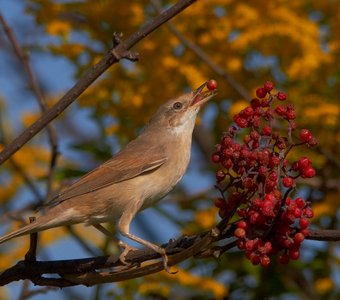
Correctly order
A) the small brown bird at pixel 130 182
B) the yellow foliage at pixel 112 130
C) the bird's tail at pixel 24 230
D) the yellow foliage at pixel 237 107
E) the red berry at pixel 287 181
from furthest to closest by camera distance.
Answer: the yellow foliage at pixel 112 130
the yellow foliage at pixel 237 107
the small brown bird at pixel 130 182
the bird's tail at pixel 24 230
the red berry at pixel 287 181

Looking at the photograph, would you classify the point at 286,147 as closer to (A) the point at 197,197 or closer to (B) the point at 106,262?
(B) the point at 106,262

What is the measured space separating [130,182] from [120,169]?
153 mm

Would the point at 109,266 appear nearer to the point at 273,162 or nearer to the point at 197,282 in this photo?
Result: the point at 273,162

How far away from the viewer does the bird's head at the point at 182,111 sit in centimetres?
536

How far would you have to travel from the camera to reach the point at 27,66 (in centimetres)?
461

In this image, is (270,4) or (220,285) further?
(270,4)

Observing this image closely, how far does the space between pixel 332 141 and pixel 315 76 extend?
2.15 ft

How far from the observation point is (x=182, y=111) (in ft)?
17.8

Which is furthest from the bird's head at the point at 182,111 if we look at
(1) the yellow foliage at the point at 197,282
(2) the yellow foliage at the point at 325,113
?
(1) the yellow foliage at the point at 197,282

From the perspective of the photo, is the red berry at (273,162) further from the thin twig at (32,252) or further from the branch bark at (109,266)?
the thin twig at (32,252)

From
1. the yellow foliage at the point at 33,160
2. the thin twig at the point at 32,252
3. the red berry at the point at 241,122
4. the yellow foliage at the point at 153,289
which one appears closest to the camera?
the red berry at the point at 241,122

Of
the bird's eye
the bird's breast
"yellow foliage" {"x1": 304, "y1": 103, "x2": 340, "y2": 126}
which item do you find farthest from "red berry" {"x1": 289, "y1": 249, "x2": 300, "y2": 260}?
"yellow foliage" {"x1": 304, "y1": 103, "x2": 340, "y2": 126}

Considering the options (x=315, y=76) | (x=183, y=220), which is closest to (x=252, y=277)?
(x=183, y=220)

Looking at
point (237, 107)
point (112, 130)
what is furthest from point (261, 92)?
point (112, 130)
